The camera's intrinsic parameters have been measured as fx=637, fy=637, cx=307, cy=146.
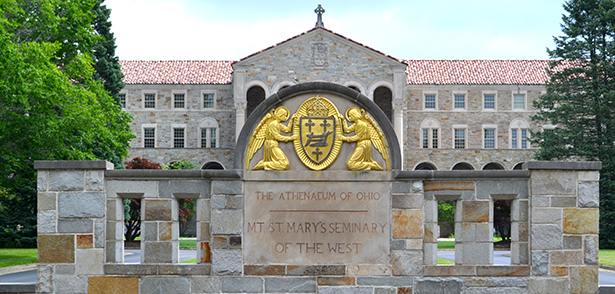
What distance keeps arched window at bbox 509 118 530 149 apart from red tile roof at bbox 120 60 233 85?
23.8 meters

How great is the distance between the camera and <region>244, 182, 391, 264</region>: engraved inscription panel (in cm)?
898

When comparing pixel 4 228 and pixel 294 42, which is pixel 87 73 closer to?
pixel 4 228

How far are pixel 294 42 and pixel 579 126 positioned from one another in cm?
2157

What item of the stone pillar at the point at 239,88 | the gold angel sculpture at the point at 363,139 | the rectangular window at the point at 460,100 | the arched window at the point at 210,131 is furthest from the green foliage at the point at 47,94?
the rectangular window at the point at 460,100

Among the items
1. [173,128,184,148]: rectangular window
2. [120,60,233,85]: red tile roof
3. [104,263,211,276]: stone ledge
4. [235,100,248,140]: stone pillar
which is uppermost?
[120,60,233,85]: red tile roof

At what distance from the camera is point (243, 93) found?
48.6 m

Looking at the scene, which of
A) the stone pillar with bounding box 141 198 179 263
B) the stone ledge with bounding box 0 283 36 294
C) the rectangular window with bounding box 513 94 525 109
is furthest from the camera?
the rectangular window with bounding box 513 94 525 109

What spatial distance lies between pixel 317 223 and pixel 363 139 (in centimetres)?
136

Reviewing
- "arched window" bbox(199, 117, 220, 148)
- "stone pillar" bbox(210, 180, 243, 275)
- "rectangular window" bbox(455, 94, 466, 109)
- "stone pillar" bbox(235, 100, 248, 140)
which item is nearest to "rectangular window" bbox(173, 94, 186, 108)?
"arched window" bbox(199, 117, 220, 148)

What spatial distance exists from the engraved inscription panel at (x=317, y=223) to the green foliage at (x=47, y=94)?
38.3 feet

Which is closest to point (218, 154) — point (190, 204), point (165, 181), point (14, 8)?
point (190, 204)

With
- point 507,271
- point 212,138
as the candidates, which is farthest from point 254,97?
point 507,271

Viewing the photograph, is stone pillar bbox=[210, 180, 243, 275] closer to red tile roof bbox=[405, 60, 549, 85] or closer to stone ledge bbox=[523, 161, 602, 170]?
stone ledge bbox=[523, 161, 602, 170]

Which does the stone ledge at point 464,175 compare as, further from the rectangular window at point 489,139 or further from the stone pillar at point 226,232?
the rectangular window at point 489,139
